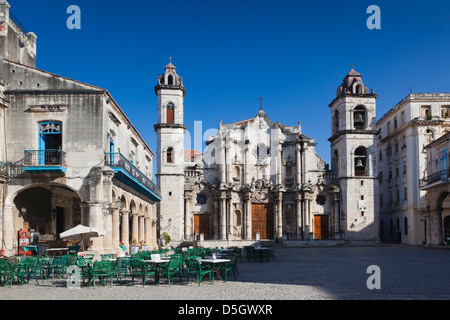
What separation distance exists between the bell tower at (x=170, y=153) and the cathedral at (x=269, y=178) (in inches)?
3.5

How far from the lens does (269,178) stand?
45.6m

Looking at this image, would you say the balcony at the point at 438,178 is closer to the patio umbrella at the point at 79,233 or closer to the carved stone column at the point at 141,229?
the carved stone column at the point at 141,229

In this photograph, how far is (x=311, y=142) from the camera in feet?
149

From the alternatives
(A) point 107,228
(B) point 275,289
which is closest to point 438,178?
(A) point 107,228

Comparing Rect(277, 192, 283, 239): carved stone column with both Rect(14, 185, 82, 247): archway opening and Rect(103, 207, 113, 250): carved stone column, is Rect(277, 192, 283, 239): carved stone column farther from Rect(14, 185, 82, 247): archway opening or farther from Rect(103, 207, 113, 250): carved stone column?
Rect(103, 207, 113, 250): carved stone column

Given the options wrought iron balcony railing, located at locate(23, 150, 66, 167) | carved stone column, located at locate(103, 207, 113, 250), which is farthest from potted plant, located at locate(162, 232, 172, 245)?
wrought iron balcony railing, located at locate(23, 150, 66, 167)

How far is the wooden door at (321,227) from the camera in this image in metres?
44.8

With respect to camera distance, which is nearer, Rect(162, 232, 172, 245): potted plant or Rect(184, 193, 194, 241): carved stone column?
Rect(162, 232, 172, 245): potted plant

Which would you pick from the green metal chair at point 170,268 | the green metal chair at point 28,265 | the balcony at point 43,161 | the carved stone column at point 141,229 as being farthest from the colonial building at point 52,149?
the carved stone column at point 141,229

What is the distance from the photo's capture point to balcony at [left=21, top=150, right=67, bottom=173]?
67.8ft

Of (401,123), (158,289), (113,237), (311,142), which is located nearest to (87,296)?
(158,289)

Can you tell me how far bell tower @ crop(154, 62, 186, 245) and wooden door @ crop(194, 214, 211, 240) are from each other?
327 centimetres
